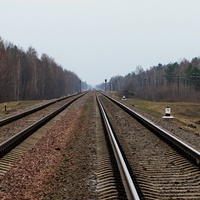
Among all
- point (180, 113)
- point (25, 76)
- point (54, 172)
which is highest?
point (25, 76)

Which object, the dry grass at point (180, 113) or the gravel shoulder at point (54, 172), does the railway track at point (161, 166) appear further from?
the dry grass at point (180, 113)

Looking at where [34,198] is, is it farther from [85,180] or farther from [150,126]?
[150,126]

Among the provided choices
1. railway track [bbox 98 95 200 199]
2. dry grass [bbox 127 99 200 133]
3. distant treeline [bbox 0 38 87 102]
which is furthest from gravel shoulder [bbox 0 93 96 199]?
distant treeline [bbox 0 38 87 102]

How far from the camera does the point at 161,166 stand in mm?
5656

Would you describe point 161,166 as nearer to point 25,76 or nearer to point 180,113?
point 180,113

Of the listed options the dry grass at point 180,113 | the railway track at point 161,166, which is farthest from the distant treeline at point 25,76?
the railway track at point 161,166

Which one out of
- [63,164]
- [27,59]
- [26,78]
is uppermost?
[27,59]

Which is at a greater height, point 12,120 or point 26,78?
point 26,78

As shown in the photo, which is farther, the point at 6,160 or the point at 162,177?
the point at 6,160

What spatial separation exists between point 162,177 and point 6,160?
3.89 meters

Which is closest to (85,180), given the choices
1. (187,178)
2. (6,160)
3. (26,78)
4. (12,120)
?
(187,178)

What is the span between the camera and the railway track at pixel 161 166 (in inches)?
163

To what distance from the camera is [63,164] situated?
6.21 metres

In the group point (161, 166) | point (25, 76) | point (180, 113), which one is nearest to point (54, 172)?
point (161, 166)
